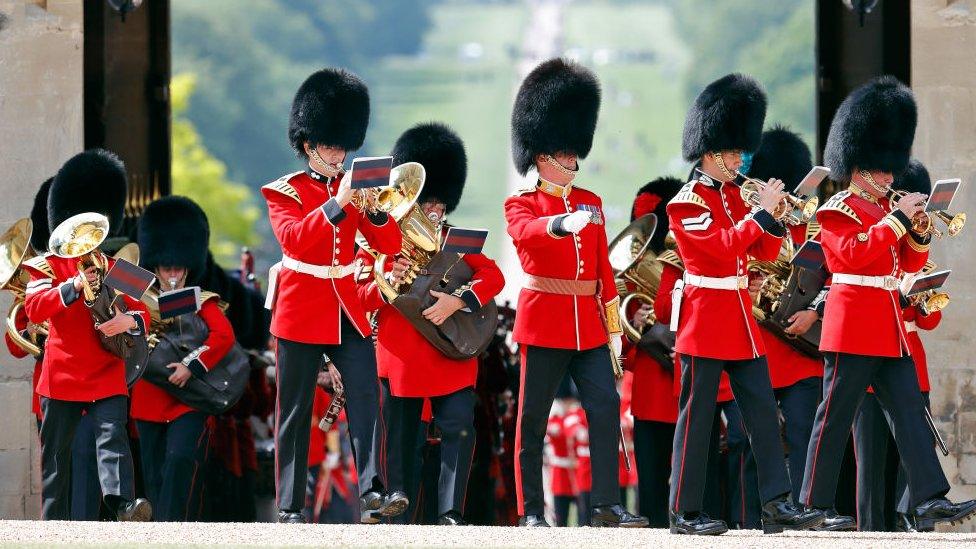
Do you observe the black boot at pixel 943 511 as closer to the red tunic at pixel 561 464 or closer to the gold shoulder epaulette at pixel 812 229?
the gold shoulder epaulette at pixel 812 229

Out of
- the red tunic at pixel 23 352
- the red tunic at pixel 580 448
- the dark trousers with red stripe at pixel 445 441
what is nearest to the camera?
the dark trousers with red stripe at pixel 445 441

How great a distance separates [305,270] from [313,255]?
0.22 ft

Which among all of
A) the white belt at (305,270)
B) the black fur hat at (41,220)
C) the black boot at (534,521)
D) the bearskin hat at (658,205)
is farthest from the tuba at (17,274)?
the bearskin hat at (658,205)

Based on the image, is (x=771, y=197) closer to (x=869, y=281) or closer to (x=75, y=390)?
(x=869, y=281)

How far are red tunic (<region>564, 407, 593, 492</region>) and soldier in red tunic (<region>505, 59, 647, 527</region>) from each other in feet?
13.7

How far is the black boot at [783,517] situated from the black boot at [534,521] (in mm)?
951

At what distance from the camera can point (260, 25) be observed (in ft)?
251

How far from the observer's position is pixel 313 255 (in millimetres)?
8711

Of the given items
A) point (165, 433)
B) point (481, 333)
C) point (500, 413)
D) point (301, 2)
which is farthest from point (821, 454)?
point (301, 2)

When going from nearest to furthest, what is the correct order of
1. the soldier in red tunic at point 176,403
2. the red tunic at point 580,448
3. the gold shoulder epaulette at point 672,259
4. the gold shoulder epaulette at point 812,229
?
1. the gold shoulder epaulette at point 672,259
2. the gold shoulder epaulette at point 812,229
3. the soldier in red tunic at point 176,403
4. the red tunic at point 580,448

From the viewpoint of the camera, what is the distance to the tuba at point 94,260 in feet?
30.4

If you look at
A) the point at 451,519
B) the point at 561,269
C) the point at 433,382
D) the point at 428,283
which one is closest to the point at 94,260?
the point at 428,283

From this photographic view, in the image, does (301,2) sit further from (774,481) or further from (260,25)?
(774,481)

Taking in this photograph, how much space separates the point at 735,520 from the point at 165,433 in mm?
2662
